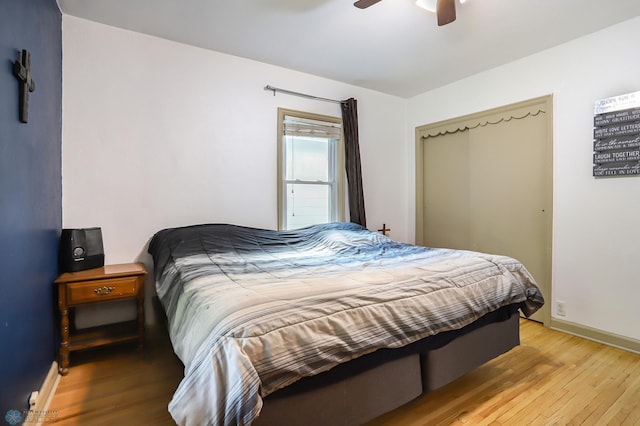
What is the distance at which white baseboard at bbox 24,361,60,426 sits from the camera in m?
1.46

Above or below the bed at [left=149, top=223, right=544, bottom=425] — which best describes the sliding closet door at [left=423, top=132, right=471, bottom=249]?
above

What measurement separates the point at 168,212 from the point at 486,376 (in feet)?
8.85

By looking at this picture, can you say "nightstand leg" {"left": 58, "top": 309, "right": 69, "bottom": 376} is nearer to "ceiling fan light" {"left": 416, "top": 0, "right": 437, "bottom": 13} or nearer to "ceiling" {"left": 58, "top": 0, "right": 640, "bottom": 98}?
"ceiling" {"left": 58, "top": 0, "right": 640, "bottom": 98}

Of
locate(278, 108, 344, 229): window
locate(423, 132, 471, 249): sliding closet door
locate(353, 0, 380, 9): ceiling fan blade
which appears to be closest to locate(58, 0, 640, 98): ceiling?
locate(353, 0, 380, 9): ceiling fan blade

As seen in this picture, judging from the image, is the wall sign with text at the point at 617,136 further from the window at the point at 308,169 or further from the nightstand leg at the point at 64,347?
the nightstand leg at the point at 64,347

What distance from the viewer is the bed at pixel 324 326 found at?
3.31 feet

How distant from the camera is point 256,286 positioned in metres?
1.45

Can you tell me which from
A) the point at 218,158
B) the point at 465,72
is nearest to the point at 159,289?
the point at 218,158

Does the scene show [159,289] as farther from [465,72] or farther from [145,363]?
[465,72]

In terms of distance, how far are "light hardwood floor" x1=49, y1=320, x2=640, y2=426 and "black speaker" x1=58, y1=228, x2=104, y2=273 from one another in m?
0.67

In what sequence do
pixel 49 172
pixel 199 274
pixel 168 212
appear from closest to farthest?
pixel 199 274 → pixel 49 172 → pixel 168 212

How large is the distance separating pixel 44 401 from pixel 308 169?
2.72 meters

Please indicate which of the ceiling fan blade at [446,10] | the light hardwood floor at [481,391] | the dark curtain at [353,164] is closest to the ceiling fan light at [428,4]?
the ceiling fan blade at [446,10]

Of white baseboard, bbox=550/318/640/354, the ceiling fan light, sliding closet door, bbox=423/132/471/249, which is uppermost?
the ceiling fan light
